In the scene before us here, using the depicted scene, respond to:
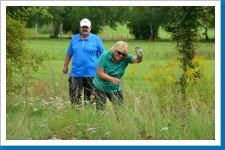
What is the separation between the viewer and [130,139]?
544 cm

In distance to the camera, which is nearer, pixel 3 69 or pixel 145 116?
pixel 145 116

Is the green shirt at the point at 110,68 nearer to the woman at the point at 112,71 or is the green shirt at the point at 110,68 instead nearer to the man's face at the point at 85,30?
the woman at the point at 112,71

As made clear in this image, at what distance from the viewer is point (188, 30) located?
905 centimetres

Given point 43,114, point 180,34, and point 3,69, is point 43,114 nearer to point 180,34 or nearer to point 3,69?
point 3,69

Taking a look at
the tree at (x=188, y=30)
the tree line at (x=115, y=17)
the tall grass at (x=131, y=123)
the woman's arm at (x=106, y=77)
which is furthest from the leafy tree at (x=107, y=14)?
the tall grass at (x=131, y=123)

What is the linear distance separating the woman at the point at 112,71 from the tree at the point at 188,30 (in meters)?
2.67

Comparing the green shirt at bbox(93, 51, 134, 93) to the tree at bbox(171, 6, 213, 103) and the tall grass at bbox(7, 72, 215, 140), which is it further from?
the tree at bbox(171, 6, 213, 103)

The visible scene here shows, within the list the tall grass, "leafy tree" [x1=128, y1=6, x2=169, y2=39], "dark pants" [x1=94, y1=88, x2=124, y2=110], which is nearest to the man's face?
"dark pants" [x1=94, y1=88, x2=124, y2=110]

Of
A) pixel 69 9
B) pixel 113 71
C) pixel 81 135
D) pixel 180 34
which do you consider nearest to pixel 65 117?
pixel 81 135

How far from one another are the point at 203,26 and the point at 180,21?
53 cm

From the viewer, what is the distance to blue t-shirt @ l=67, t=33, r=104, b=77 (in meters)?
7.54

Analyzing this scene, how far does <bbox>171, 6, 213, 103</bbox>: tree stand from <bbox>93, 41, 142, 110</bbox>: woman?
2674 millimetres

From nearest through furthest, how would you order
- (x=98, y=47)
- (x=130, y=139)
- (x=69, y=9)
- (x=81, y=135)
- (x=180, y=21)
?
(x=130, y=139) < (x=81, y=135) < (x=98, y=47) < (x=180, y=21) < (x=69, y=9)

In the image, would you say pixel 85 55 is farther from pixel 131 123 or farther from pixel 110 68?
pixel 131 123
